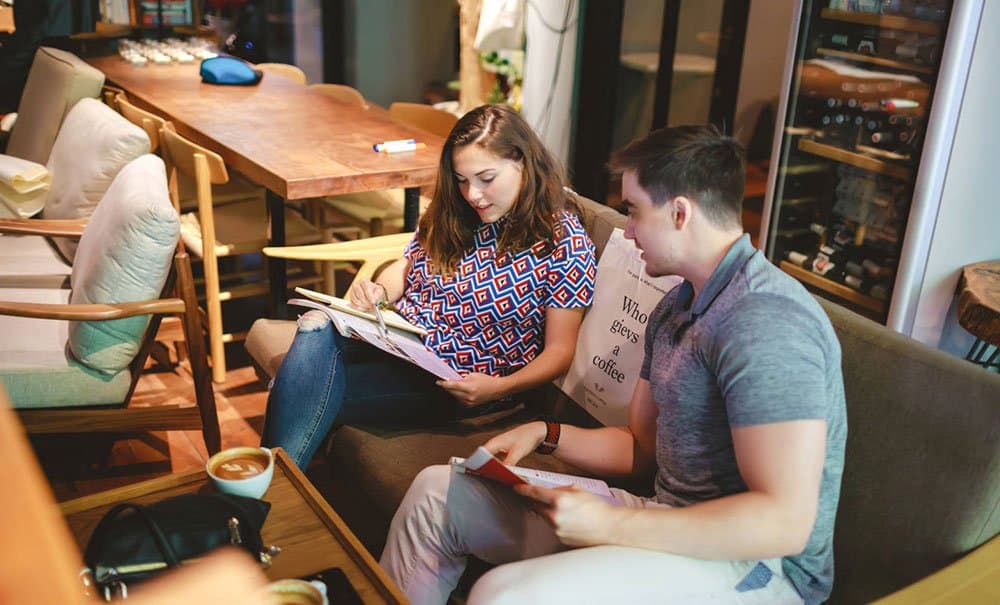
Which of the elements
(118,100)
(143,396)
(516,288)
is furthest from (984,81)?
(118,100)

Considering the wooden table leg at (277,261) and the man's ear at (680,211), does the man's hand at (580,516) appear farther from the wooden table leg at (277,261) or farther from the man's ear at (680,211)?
the wooden table leg at (277,261)

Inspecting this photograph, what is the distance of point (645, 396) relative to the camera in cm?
171

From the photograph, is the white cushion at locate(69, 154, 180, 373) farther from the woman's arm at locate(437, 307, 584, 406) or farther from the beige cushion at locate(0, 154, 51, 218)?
the beige cushion at locate(0, 154, 51, 218)

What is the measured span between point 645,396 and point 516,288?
51cm

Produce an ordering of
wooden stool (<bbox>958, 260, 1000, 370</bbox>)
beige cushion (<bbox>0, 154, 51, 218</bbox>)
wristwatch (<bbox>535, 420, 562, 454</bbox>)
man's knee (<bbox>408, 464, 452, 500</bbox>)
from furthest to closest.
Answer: beige cushion (<bbox>0, 154, 51, 218</bbox>) → wooden stool (<bbox>958, 260, 1000, 370</bbox>) → wristwatch (<bbox>535, 420, 562, 454</bbox>) → man's knee (<bbox>408, 464, 452, 500</bbox>)

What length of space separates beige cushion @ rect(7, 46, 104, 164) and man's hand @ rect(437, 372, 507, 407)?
260cm

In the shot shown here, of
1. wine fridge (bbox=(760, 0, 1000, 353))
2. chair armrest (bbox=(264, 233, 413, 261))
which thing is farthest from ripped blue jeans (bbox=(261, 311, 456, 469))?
wine fridge (bbox=(760, 0, 1000, 353))

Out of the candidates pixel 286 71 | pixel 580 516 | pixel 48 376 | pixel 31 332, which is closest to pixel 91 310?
pixel 48 376

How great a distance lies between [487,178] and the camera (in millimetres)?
2104

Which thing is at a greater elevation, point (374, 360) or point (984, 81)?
point (984, 81)

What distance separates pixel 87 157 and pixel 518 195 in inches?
68.9

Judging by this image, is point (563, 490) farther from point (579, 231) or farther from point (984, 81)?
point (984, 81)

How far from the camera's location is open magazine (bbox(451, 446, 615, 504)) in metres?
1.50

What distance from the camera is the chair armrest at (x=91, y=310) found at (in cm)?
225
